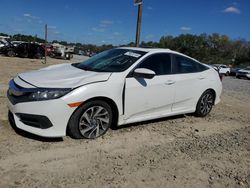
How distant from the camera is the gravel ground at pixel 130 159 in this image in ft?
10.7

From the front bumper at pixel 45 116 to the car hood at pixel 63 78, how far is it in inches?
11.6

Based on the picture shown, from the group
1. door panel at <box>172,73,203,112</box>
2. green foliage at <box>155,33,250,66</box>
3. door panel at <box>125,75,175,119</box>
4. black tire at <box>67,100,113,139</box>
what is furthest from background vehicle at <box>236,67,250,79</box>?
green foliage at <box>155,33,250,66</box>

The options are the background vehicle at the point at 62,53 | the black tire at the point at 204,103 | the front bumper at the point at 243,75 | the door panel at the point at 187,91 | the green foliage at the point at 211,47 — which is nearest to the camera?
the door panel at the point at 187,91

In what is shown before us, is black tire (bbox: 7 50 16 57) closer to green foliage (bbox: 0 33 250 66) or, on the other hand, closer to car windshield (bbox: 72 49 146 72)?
car windshield (bbox: 72 49 146 72)

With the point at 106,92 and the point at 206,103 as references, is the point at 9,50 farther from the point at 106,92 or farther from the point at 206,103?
the point at 106,92

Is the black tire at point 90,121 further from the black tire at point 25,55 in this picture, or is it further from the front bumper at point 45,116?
the black tire at point 25,55

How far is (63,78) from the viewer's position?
4234 millimetres

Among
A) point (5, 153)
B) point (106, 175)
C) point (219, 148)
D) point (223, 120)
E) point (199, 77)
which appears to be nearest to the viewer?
point (106, 175)

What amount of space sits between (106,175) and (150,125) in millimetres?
2235

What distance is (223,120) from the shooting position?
646 centimetres

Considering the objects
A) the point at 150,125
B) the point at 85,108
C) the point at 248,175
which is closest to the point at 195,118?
the point at 150,125

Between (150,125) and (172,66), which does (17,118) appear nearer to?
(150,125)

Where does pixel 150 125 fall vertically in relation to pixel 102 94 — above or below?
below

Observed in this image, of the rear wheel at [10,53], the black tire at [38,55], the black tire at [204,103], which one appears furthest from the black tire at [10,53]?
the black tire at [204,103]
